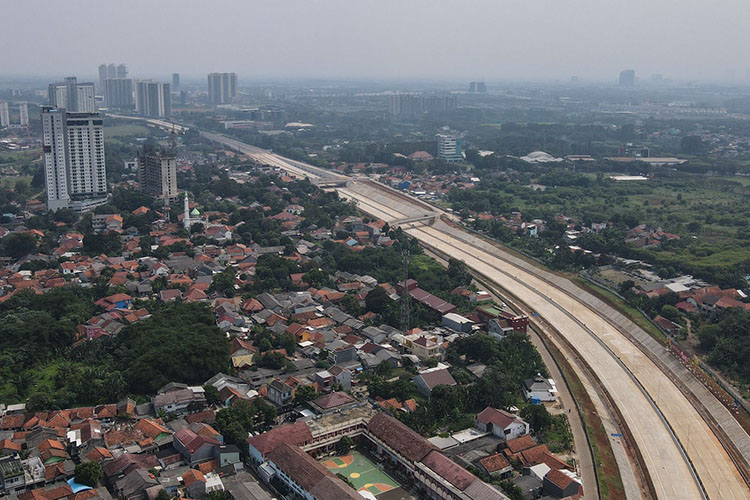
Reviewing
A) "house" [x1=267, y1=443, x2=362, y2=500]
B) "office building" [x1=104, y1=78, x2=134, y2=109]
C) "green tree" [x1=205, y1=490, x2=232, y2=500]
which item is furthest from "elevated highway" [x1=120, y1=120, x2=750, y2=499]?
"office building" [x1=104, y1=78, x2=134, y2=109]

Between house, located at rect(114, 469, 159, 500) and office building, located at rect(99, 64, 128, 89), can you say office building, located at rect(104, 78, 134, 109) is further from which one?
house, located at rect(114, 469, 159, 500)

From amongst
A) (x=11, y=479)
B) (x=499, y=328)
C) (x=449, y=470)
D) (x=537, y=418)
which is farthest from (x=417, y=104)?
(x=11, y=479)

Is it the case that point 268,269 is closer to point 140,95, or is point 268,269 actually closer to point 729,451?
point 729,451

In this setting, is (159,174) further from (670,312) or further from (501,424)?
(501,424)

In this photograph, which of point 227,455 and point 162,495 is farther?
point 227,455

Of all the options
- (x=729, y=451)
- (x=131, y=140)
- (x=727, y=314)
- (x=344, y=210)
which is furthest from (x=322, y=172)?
(x=729, y=451)

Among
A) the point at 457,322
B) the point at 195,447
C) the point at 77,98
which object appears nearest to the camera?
the point at 195,447
